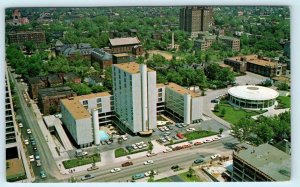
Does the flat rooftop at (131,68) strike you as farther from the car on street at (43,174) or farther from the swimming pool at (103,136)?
the car on street at (43,174)

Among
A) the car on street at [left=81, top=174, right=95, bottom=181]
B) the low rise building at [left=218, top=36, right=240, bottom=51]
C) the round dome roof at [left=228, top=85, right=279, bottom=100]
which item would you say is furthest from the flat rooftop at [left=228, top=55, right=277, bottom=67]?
the car on street at [left=81, top=174, right=95, bottom=181]

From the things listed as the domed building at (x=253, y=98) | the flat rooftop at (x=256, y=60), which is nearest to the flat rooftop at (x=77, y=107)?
the domed building at (x=253, y=98)

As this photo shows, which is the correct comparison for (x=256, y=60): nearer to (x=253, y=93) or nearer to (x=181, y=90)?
(x=253, y=93)

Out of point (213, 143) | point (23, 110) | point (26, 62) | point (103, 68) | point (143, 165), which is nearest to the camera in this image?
point (143, 165)

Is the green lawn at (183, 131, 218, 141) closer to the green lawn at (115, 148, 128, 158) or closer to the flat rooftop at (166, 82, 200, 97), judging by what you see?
the flat rooftop at (166, 82, 200, 97)

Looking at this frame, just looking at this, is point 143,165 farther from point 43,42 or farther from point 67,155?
point 43,42

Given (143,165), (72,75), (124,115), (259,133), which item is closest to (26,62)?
(72,75)
